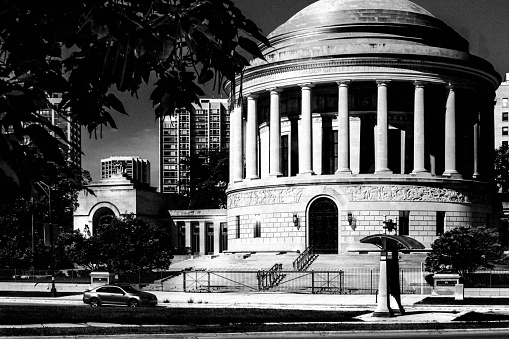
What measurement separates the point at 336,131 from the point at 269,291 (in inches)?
961

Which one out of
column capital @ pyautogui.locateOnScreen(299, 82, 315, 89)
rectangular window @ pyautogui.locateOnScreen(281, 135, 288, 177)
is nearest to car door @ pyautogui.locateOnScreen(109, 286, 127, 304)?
column capital @ pyautogui.locateOnScreen(299, 82, 315, 89)

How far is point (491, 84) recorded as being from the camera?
258 feet

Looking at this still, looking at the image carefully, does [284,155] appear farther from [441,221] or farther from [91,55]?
[91,55]

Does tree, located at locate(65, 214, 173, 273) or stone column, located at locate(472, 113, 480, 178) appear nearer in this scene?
tree, located at locate(65, 214, 173, 273)

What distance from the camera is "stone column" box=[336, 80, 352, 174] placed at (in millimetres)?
72312

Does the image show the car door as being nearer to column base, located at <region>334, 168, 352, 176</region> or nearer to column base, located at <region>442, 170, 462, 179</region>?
column base, located at <region>334, 168, 352, 176</region>

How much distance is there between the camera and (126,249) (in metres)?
65.7

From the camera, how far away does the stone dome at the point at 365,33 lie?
73125 millimetres

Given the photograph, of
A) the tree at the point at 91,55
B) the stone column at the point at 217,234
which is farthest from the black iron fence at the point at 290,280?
the tree at the point at 91,55

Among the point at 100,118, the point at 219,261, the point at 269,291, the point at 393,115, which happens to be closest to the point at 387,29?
the point at 393,115

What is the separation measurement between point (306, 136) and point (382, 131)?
5.96 metres

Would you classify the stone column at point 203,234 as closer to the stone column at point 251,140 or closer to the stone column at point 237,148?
the stone column at point 237,148

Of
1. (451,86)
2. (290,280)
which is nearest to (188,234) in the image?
(451,86)

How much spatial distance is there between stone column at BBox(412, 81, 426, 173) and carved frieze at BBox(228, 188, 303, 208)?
31.7 feet
